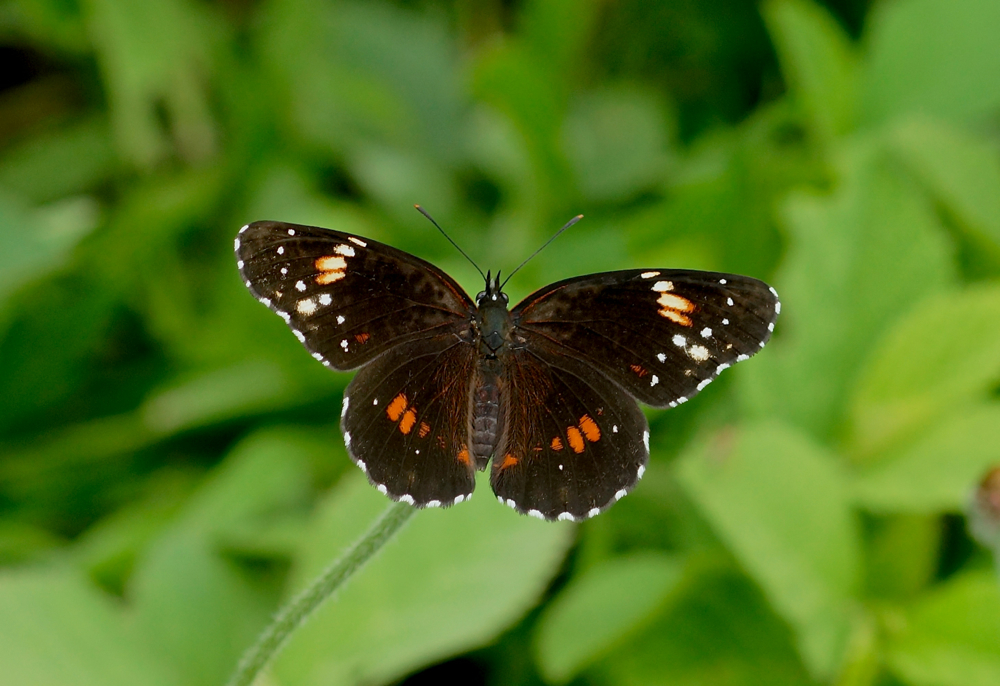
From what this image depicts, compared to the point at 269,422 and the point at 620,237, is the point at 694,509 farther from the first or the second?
the point at 269,422

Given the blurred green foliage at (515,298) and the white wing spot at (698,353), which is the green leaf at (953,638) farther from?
the white wing spot at (698,353)

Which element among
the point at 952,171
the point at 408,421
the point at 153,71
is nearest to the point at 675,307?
the point at 408,421

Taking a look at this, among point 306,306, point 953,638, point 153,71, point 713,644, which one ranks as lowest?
point 953,638

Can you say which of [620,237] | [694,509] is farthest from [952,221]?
[694,509]

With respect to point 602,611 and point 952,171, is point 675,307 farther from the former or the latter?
point 952,171

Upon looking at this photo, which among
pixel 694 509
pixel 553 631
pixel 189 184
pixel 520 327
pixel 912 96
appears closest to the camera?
pixel 520 327

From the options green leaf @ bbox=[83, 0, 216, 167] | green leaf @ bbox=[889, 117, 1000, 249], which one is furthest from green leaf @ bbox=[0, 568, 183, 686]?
green leaf @ bbox=[889, 117, 1000, 249]

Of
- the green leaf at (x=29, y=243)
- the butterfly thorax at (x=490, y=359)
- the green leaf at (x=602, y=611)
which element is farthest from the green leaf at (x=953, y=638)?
the green leaf at (x=29, y=243)
